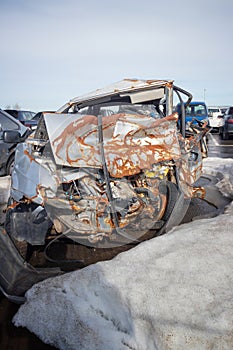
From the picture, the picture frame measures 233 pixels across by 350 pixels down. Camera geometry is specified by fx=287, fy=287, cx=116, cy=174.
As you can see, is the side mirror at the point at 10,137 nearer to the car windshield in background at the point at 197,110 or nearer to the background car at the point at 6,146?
the background car at the point at 6,146

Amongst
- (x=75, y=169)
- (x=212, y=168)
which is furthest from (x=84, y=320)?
(x=212, y=168)

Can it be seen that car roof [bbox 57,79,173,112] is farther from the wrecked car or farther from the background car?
the background car

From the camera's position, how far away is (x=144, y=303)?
2.02 meters

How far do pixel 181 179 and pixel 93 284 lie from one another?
161 centimetres

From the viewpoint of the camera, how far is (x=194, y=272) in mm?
2225

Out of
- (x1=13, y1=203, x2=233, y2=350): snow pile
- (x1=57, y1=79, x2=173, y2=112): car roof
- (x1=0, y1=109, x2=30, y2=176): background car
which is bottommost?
(x1=13, y1=203, x2=233, y2=350): snow pile

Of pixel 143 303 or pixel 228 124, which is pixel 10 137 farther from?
pixel 228 124

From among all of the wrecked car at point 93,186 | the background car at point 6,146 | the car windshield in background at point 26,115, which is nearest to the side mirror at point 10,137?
the wrecked car at point 93,186

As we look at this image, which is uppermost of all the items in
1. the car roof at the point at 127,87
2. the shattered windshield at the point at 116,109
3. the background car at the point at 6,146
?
the car roof at the point at 127,87

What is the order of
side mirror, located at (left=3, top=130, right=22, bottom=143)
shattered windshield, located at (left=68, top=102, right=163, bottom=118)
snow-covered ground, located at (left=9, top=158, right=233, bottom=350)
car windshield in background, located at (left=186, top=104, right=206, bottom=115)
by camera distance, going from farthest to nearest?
car windshield in background, located at (left=186, top=104, right=206, bottom=115), side mirror, located at (left=3, top=130, right=22, bottom=143), shattered windshield, located at (left=68, top=102, right=163, bottom=118), snow-covered ground, located at (left=9, top=158, right=233, bottom=350)

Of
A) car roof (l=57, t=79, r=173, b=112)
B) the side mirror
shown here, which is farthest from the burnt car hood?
the side mirror

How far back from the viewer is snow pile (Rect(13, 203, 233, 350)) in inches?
71.6

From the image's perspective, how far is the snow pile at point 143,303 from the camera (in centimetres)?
182

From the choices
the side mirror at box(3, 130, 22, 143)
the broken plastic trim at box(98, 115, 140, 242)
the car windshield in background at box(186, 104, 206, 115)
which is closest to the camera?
the broken plastic trim at box(98, 115, 140, 242)
